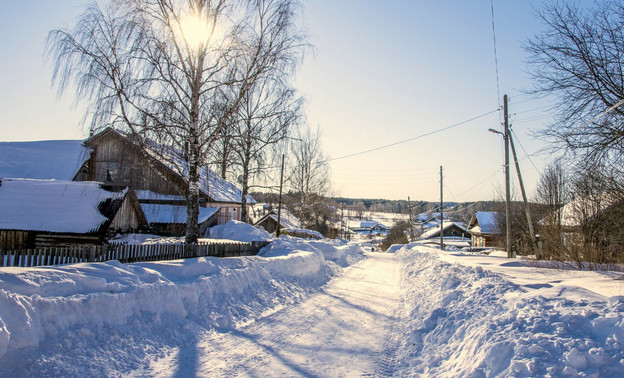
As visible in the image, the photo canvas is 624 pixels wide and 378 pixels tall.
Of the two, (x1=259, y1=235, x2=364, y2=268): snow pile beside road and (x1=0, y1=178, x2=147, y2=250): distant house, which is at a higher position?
(x1=0, y1=178, x2=147, y2=250): distant house

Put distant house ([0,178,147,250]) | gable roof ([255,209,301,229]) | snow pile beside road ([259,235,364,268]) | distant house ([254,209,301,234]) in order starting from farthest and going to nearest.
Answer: distant house ([254,209,301,234]) < gable roof ([255,209,301,229]) < snow pile beside road ([259,235,364,268]) < distant house ([0,178,147,250])

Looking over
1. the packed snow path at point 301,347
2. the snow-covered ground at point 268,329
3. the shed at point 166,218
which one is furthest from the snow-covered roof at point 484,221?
the packed snow path at point 301,347

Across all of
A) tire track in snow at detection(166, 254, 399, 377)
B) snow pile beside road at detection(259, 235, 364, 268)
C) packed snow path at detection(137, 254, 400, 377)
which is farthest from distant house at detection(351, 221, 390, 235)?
packed snow path at detection(137, 254, 400, 377)

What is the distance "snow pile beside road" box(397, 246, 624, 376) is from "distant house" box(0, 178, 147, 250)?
13.0m

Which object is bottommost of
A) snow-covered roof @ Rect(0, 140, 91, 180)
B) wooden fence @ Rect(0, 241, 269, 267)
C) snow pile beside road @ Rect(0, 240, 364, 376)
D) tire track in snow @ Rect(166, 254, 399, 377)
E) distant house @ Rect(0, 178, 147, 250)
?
tire track in snow @ Rect(166, 254, 399, 377)

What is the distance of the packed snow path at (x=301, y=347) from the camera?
5387 millimetres

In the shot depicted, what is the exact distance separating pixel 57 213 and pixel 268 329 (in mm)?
12596

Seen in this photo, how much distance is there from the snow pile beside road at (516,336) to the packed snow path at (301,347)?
0.56 metres

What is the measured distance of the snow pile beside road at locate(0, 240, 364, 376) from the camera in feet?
15.2

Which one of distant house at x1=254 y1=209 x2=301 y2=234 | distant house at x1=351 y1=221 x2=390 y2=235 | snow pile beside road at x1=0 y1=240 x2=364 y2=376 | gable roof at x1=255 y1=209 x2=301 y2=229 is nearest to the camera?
snow pile beside road at x1=0 y1=240 x2=364 y2=376

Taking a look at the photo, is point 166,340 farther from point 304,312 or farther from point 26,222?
point 26,222

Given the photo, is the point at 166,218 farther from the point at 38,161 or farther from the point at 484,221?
the point at 484,221

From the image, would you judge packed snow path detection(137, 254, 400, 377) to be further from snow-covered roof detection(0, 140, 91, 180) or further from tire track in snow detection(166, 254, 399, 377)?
snow-covered roof detection(0, 140, 91, 180)

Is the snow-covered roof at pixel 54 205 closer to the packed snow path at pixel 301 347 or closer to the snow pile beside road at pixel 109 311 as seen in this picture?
the snow pile beside road at pixel 109 311
